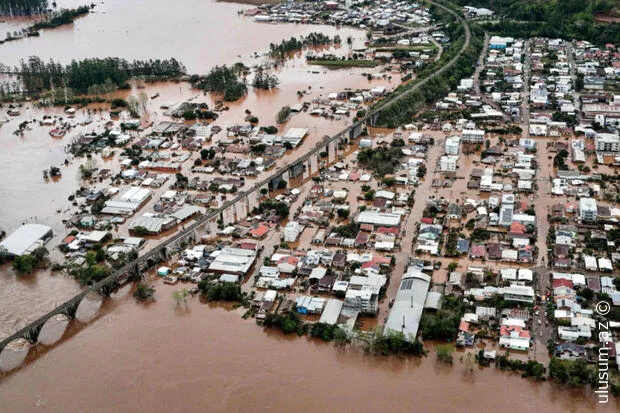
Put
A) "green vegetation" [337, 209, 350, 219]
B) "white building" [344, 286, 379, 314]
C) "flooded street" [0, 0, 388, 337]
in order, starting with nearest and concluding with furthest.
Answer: "white building" [344, 286, 379, 314] < "flooded street" [0, 0, 388, 337] < "green vegetation" [337, 209, 350, 219]

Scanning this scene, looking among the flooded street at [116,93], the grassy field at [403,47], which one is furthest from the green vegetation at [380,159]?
the grassy field at [403,47]

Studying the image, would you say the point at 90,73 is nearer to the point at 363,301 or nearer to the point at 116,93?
the point at 116,93

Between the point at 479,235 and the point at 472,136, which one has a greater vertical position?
the point at 472,136

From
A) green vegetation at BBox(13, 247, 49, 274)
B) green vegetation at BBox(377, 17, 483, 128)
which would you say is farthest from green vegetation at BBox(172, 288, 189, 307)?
green vegetation at BBox(377, 17, 483, 128)

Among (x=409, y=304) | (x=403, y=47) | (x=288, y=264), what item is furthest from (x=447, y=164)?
(x=403, y=47)

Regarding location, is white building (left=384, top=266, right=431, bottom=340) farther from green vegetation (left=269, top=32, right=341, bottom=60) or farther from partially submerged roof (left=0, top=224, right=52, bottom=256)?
green vegetation (left=269, top=32, right=341, bottom=60)

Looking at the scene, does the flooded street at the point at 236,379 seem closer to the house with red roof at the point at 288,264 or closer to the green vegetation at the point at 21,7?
the house with red roof at the point at 288,264
